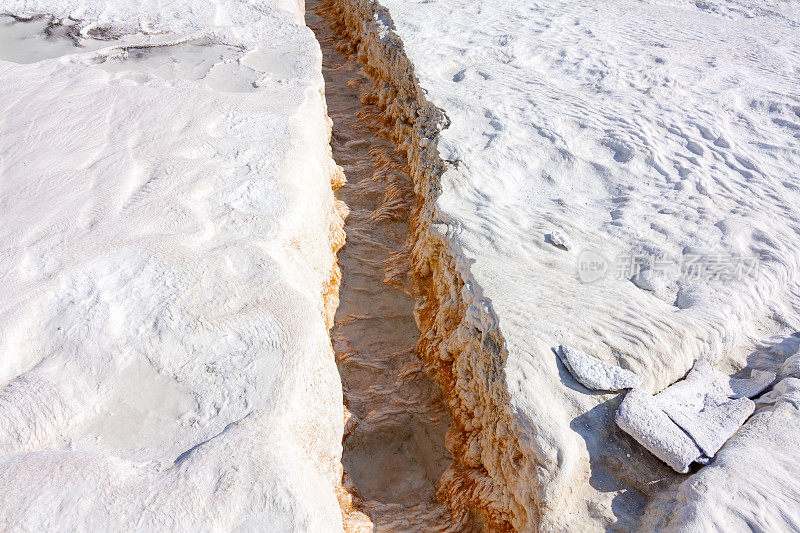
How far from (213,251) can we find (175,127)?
42.5 inches

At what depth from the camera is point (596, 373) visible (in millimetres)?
1843

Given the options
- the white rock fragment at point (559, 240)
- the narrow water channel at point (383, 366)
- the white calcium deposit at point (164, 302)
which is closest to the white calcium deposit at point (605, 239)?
the white rock fragment at point (559, 240)

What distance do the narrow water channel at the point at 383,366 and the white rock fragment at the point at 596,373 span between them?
29.9 inches

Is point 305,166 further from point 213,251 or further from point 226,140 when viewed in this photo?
point 213,251

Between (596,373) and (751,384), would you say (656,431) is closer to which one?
(596,373)

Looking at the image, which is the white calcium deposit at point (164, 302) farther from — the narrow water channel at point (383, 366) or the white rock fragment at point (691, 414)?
the white rock fragment at point (691, 414)

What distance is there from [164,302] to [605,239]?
1969mm

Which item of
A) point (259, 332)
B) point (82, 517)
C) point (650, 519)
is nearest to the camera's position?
point (82, 517)

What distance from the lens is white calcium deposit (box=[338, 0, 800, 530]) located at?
5.49 feet

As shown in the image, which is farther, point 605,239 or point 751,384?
point 605,239

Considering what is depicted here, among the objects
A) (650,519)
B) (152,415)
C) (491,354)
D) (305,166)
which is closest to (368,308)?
(305,166)

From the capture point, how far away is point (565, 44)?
162 inches

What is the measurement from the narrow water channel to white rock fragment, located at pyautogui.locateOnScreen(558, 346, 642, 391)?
760 millimetres

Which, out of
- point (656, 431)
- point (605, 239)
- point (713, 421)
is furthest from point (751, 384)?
point (605, 239)
